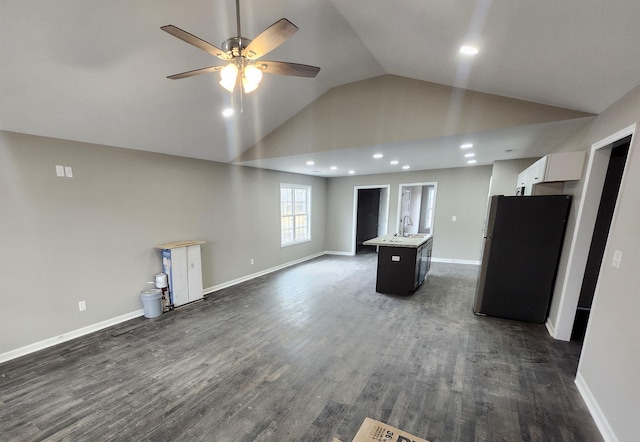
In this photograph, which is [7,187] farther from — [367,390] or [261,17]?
[367,390]

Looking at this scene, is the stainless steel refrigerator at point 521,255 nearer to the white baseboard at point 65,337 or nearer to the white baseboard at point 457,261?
the white baseboard at point 457,261

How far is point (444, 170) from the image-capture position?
623 cm

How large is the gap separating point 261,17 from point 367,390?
3466mm

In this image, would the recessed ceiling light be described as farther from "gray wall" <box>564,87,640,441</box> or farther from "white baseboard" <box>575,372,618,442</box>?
"white baseboard" <box>575,372,618,442</box>

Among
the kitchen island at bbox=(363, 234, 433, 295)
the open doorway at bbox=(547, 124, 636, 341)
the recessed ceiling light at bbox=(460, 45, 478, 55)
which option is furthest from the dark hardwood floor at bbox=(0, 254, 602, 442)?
the recessed ceiling light at bbox=(460, 45, 478, 55)

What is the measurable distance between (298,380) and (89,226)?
314 centimetres

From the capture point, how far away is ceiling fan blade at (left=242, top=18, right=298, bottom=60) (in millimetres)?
1339

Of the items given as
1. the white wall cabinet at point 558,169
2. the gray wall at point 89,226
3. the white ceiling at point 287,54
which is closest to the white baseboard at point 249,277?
the gray wall at point 89,226

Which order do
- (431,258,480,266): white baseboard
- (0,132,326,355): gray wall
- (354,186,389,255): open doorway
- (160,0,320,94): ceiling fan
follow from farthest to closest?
(354,186,389,255): open doorway → (431,258,480,266): white baseboard → (0,132,326,355): gray wall → (160,0,320,94): ceiling fan

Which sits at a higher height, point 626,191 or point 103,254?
point 626,191

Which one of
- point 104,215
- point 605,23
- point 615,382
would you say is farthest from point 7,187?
point 615,382

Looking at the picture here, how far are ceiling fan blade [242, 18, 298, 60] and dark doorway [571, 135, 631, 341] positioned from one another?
3.20 meters

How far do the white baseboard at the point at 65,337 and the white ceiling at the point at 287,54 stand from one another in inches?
91.4

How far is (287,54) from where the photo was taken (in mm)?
2764
